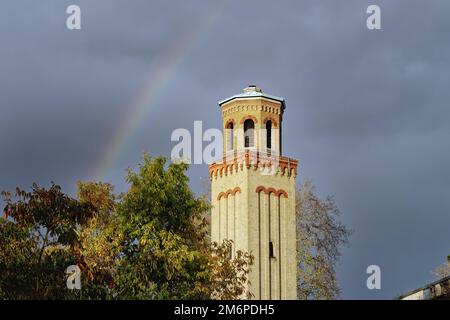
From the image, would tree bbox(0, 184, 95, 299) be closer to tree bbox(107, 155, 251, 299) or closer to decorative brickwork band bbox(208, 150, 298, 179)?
tree bbox(107, 155, 251, 299)

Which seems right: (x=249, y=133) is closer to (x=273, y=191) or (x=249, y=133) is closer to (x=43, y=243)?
(x=273, y=191)

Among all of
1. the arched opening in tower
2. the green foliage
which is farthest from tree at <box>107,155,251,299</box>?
the arched opening in tower

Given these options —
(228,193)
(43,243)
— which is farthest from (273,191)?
(43,243)

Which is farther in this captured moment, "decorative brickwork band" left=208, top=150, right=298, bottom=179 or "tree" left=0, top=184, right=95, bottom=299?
"decorative brickwork band" left=208, top=150, right=298, bottom=179

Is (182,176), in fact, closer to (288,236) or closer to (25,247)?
(25,247)

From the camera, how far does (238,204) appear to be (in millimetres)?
56312

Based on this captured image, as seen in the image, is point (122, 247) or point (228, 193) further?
point (228, 193)

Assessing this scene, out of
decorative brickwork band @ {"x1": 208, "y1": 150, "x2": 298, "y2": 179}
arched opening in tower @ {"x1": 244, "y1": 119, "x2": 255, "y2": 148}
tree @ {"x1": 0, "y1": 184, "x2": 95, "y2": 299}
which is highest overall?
arched opening in tower @ {"x1": 244, "y1": 119, "x2": 255, "y2": 148}

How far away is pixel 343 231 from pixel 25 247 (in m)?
34.6

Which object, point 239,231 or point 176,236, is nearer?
point 176,236

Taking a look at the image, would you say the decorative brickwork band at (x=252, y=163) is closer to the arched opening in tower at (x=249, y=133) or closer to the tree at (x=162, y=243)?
the arched opening in tower at (x=249, y=133)

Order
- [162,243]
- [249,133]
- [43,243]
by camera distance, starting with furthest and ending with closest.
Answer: [249,133] < [162,243] < [43,243]

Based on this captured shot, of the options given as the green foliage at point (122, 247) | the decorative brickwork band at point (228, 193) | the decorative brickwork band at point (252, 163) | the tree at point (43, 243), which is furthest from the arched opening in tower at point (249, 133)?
the tree at point (43, 243)
